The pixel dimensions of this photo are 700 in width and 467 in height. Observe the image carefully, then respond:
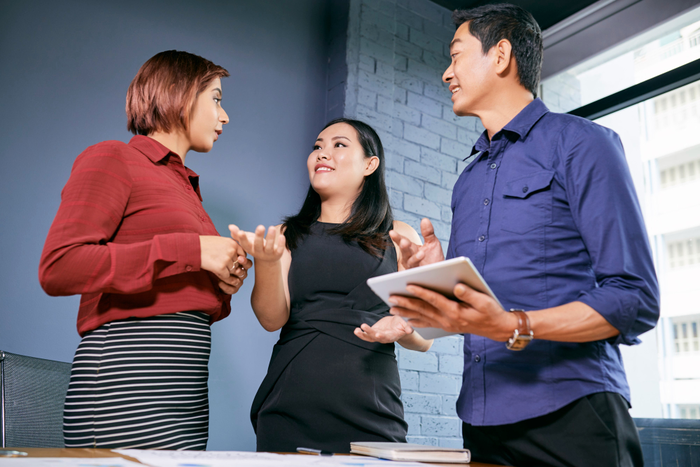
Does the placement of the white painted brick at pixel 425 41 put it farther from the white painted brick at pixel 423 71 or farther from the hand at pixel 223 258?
the hand at pixel 223 258

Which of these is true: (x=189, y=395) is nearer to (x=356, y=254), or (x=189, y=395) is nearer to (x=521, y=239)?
(x=356, y=254)

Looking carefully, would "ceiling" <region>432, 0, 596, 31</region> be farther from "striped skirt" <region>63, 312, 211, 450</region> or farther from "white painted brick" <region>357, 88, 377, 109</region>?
"striped skirt" <region>63, 312, 211, 450</region>

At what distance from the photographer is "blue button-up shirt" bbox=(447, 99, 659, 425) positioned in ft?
3.34

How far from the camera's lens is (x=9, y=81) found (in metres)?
2.17

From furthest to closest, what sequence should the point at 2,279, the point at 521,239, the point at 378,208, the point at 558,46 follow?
1. the point at 558,46
2. the point at 2,279
3. the point at 378,208
4. the point at 521,239

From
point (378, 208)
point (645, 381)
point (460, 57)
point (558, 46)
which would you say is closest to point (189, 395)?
point (378, 208)

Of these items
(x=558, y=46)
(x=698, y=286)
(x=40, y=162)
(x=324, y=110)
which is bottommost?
(x=698, y=286)

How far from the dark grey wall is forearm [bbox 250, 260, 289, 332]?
89 centimetres

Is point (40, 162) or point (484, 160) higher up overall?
point (40, 162)

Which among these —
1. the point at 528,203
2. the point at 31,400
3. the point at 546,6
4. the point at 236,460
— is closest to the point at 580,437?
the point at 528,203

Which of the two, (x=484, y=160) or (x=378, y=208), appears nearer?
(x=484, y=160)

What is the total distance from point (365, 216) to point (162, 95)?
74cm

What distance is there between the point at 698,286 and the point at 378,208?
1943mm

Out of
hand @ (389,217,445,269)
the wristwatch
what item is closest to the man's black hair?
hand @ (389,217,445,269)
